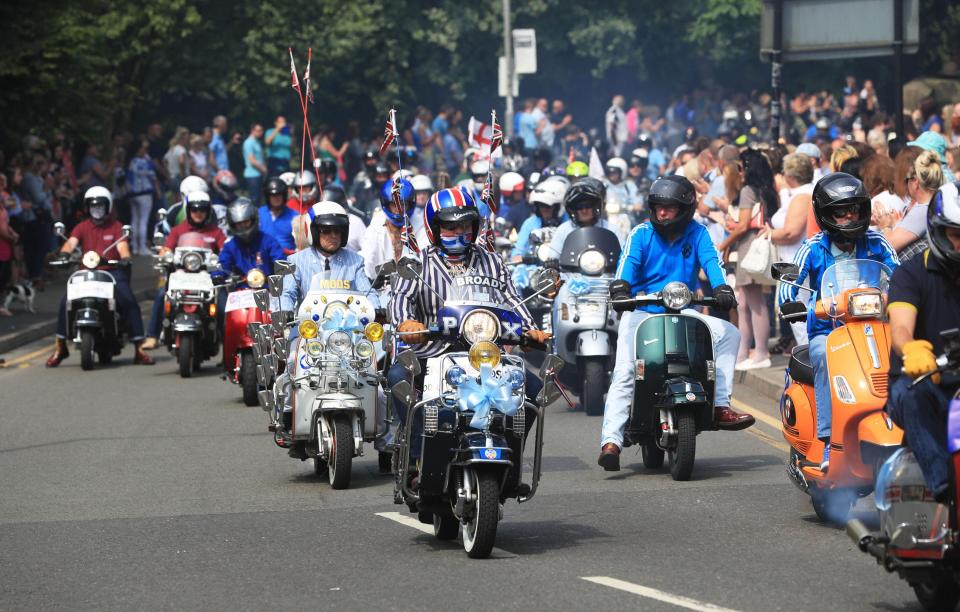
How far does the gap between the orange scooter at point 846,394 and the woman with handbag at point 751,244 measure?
21.6 ft

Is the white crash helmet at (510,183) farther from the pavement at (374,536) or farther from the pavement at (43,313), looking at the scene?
the pavement at (374,536)

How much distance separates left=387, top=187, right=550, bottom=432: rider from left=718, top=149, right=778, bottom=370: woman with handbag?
7.11m

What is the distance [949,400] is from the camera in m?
7.10

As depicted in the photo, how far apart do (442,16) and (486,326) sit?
148 feet

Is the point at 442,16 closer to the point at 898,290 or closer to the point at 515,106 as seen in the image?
the point at 515,106

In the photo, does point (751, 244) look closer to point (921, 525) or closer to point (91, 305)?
point (91, 305)

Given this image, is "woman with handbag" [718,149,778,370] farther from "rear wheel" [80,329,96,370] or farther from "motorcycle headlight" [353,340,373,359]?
"rear wheel" [80,329,96,370]

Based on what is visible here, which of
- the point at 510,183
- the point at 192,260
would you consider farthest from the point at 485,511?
the point at 510,183

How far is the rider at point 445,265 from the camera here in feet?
31.7

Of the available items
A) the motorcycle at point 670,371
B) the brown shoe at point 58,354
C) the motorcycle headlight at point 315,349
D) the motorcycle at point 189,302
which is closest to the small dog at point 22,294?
the brown shoe at point 58,354

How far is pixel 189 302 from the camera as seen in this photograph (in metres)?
17.9

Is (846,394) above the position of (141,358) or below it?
above

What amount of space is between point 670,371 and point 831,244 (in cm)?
164

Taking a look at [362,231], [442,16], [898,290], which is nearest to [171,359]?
[362,231]
